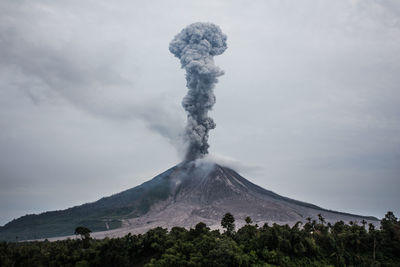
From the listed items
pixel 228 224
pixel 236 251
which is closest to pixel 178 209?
pixel 228 224

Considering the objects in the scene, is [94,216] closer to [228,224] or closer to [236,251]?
[228,224]

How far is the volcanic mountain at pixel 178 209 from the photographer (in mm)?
102000

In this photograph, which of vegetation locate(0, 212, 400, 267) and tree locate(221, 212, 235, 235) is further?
tree locate(221, 212, 235, 235)

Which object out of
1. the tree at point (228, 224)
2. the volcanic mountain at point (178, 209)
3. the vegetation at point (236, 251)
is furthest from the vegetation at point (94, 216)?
the vegetation at point (236, 251)

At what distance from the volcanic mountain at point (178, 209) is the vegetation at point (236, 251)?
151ft

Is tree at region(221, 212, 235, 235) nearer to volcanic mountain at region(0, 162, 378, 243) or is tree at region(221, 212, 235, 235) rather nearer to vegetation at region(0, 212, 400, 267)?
vegetation at region(0, 212, 400, 267)

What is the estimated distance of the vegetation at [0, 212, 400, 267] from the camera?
38156 millimetres

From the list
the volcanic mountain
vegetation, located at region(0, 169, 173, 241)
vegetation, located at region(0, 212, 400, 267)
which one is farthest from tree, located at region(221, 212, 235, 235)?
vegetation, located at region(0, 169, 173, 241)

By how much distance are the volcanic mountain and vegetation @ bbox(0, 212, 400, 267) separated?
45999 millimetres

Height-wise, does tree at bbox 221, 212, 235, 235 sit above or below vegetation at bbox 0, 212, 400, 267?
above

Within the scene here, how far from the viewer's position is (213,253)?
122 ft

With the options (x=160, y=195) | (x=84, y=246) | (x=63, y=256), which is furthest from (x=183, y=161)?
(x=63, y=256)

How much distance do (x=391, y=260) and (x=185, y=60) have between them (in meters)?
89.7

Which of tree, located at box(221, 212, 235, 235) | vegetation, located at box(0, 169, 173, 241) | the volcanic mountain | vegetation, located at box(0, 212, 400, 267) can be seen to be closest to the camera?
vegetation, located at box(0, 212, 400, 267)
